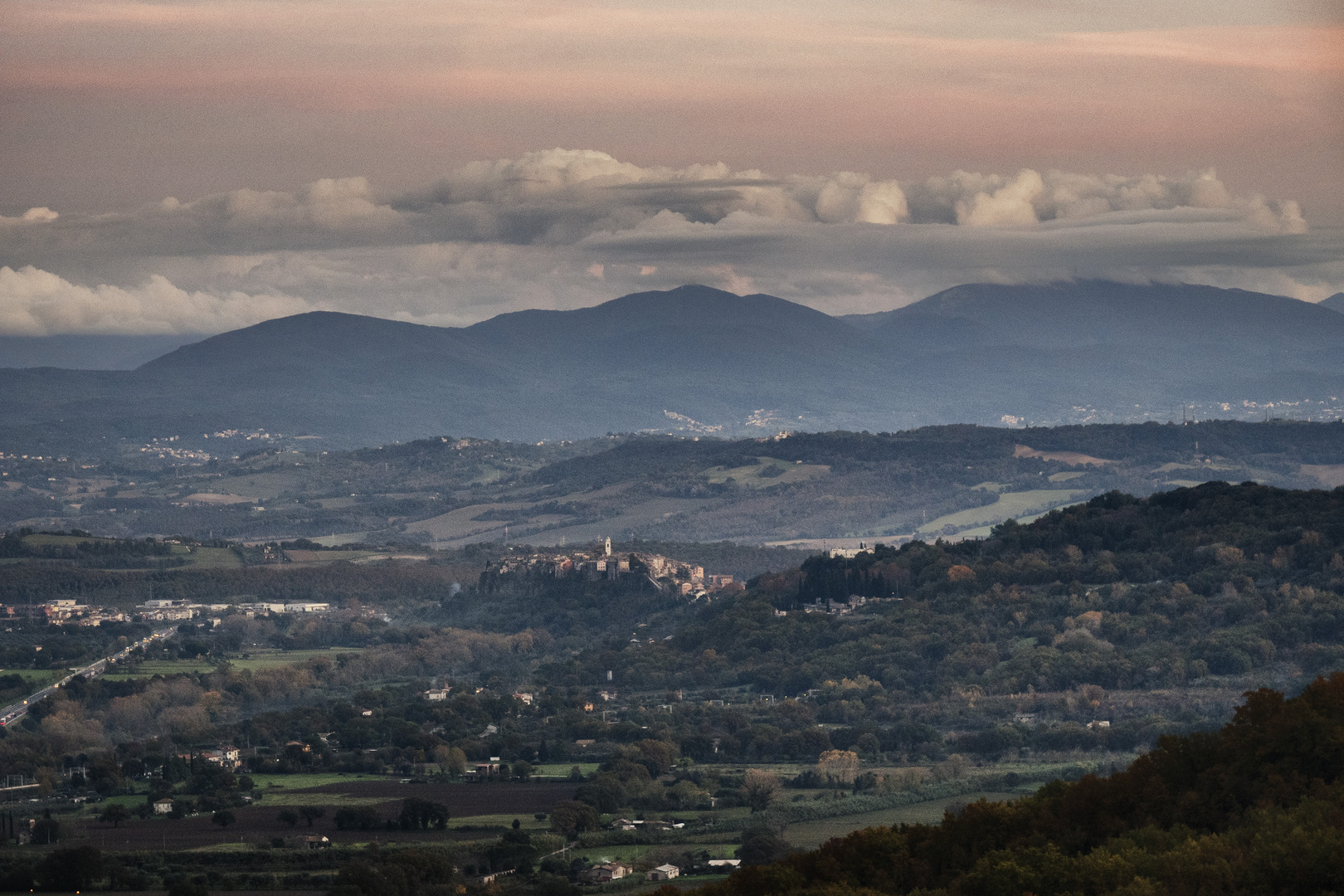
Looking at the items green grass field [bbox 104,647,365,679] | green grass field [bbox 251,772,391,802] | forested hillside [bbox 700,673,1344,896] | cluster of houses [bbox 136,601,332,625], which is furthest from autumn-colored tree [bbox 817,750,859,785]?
cluster of houses [bbox 136,601,332,625]

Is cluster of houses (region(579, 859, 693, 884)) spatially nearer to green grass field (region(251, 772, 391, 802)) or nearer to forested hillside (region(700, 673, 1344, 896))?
forested hillside (region(700, 673, 1344, 896))

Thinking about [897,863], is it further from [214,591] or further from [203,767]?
[214,591]

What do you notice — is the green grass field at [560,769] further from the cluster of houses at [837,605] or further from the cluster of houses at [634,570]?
the cluster of houses at [634,570]

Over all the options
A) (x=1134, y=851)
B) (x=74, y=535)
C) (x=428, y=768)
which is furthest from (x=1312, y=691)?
(x=74, y=535)

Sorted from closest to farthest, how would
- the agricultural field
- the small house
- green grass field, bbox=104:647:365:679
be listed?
the small house, the agricultural field, green grass field, bbox=104:647:365:679

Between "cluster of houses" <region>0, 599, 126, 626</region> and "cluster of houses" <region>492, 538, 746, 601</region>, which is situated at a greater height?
"cluster of houses" <region>492, 538, 746, 601</region>

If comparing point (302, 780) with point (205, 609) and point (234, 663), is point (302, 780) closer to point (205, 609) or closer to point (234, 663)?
point (234, 663)

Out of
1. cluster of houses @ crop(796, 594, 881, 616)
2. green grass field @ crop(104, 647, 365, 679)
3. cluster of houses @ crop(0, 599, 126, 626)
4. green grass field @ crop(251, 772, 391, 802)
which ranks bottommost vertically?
green grass field @ crop(104, 647, 365, 679)
